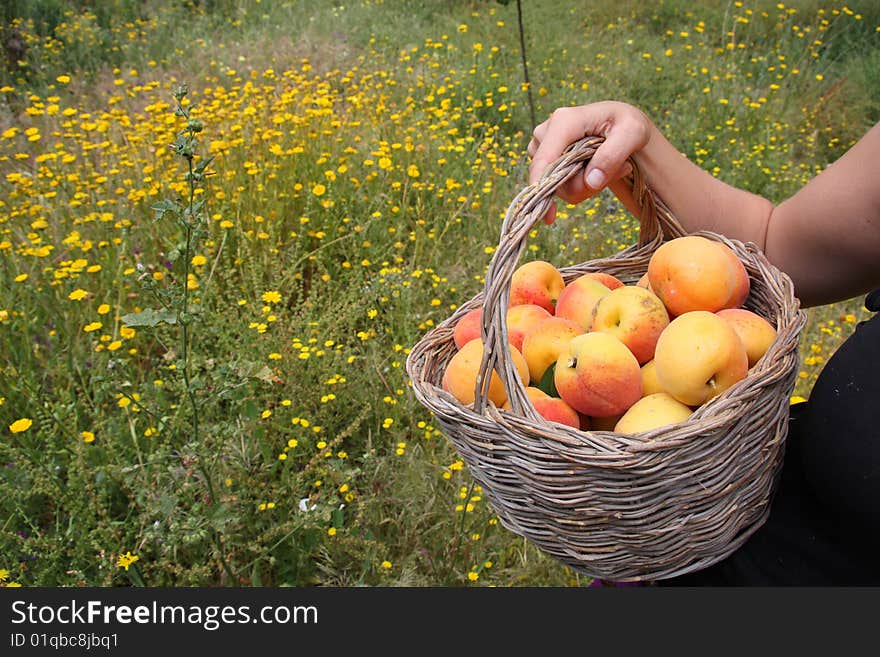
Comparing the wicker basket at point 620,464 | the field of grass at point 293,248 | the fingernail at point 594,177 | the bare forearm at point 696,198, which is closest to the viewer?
the wicker basket at point 620,464

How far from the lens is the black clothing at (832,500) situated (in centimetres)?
97

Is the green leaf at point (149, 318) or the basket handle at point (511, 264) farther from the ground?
the basket handle at point (511, 264)

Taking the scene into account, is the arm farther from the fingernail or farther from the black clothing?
the black clothing

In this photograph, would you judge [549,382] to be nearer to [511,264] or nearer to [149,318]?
[511,264]

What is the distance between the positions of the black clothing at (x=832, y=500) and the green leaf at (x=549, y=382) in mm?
318

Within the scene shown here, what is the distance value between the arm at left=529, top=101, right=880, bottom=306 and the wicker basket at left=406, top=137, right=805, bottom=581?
84mm

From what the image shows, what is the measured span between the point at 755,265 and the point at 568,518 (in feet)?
1.80

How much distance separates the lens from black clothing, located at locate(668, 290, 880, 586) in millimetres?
968

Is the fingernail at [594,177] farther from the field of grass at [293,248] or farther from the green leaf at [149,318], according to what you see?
the green leaf at [149,318]

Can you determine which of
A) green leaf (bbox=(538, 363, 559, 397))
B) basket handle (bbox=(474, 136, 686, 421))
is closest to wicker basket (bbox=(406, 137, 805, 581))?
basket handle (bbox=(474, 136, 686, 421))

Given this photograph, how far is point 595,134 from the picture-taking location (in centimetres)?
119

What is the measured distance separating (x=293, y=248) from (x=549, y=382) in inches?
66.0

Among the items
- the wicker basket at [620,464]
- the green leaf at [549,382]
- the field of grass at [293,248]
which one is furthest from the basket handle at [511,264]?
the field of grass at [293,248]

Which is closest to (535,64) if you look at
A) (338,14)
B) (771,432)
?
(338,14)
